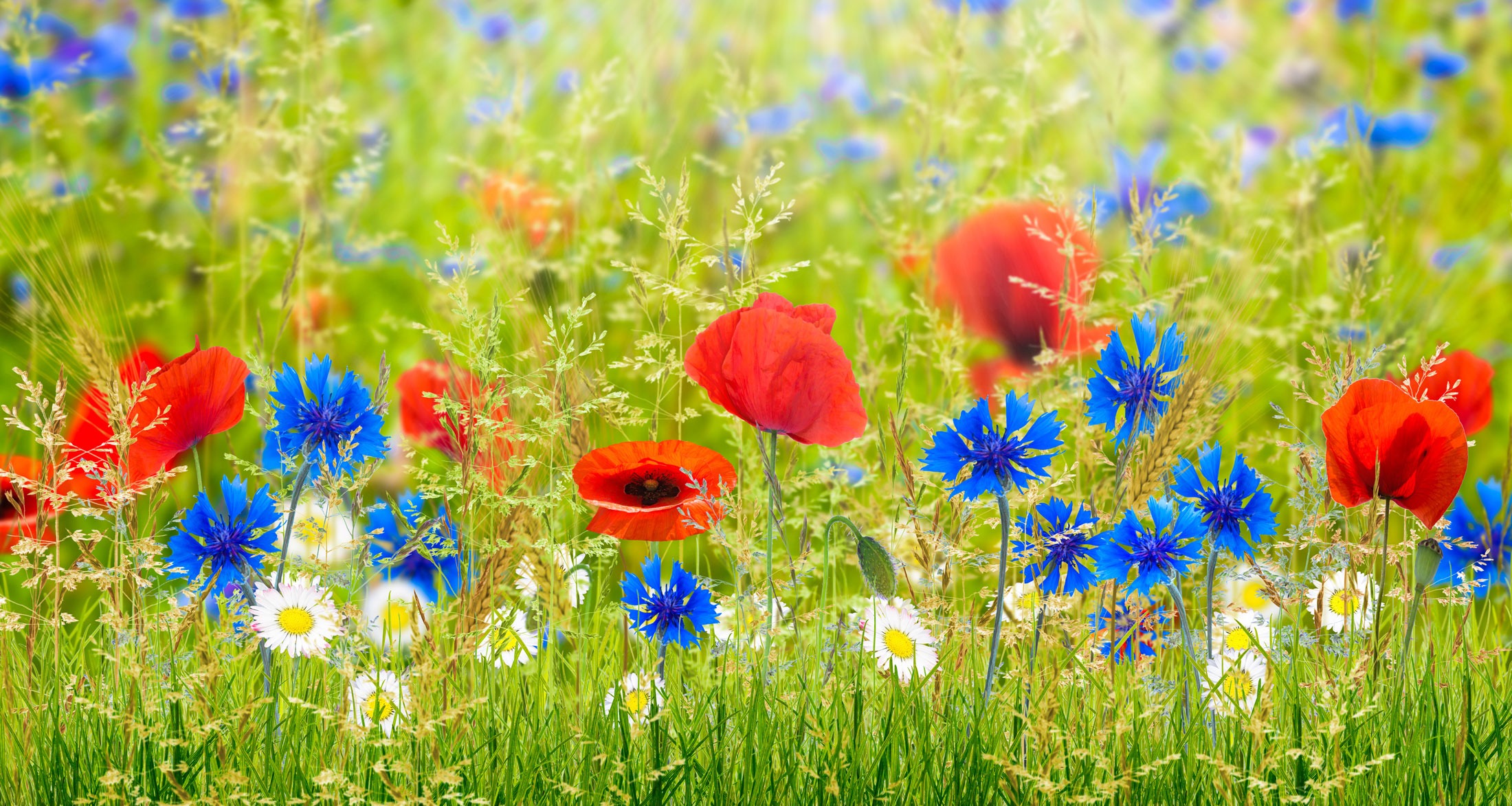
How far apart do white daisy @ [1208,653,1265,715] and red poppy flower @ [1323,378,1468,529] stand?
0.14 metres

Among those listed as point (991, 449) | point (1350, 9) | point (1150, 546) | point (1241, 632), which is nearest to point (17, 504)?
point (991, 449)

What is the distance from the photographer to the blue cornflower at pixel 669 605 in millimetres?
1022

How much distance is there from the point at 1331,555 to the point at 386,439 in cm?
68

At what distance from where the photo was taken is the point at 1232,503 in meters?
0.88

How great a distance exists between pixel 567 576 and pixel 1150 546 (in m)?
0.43

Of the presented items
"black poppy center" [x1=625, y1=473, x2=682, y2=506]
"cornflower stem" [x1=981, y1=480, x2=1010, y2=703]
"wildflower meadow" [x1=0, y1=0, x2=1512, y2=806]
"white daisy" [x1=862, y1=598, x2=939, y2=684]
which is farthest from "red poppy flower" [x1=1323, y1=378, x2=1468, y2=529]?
"black poppy center" [x1=625, y1=473, x2=682, y2=506]

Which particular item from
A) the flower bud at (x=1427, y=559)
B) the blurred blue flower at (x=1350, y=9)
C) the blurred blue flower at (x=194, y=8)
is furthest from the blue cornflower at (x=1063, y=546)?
the blurred blue flower at (x=1350, y=9)

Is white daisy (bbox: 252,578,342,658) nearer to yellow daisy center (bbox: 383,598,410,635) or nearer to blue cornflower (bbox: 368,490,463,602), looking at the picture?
blue cornflower (bbox: 368,490,463,602)

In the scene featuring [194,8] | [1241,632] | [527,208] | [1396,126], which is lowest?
[1241,632]

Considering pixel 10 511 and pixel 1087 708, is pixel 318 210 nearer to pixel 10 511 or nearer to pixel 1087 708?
pixel 10 511

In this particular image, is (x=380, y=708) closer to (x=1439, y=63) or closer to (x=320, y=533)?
(x=320, y=533)

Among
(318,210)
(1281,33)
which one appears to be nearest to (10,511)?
(318,210)

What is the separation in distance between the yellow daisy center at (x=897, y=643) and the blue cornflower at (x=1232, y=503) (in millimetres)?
255

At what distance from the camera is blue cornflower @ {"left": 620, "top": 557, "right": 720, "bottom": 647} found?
40.3 inches
